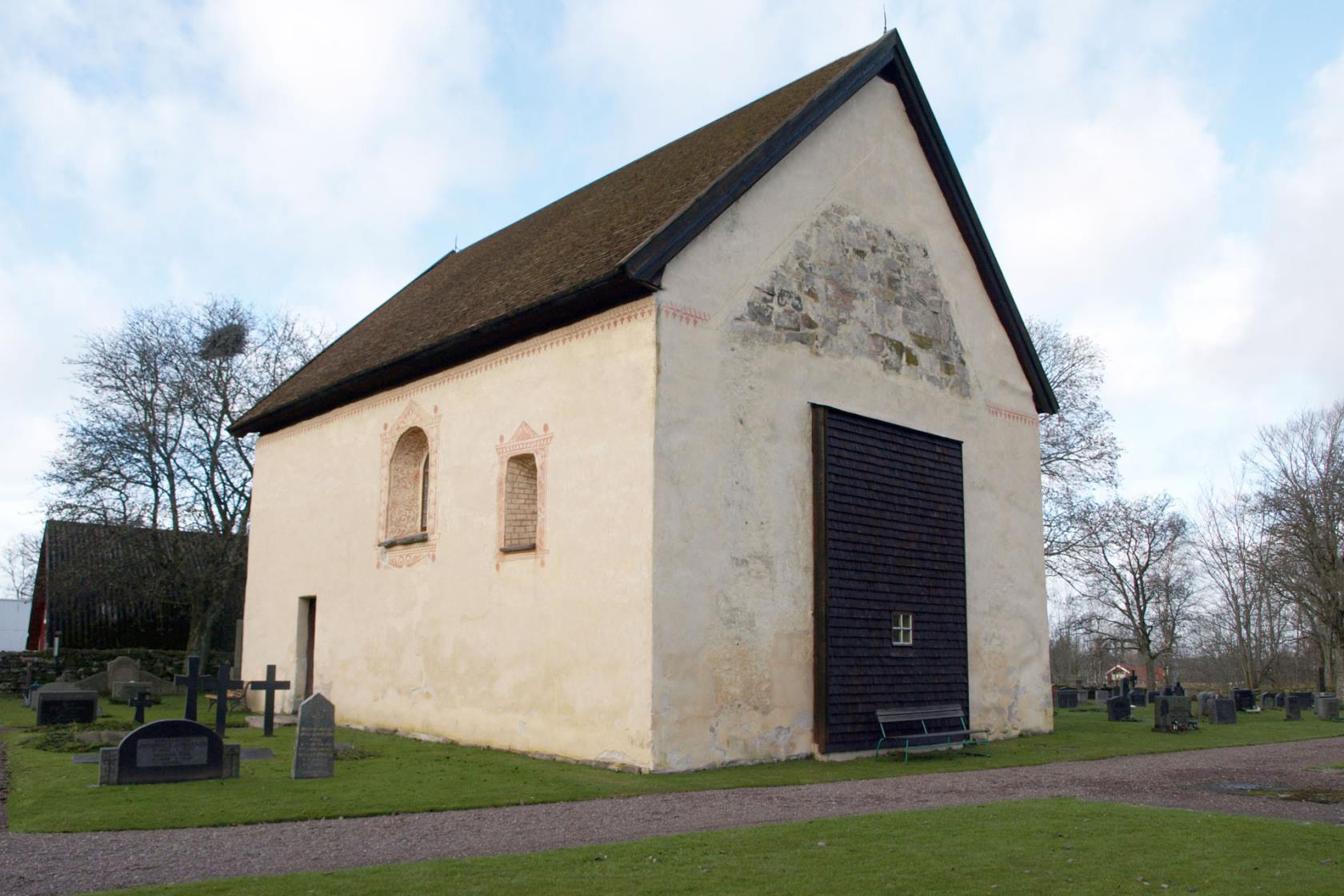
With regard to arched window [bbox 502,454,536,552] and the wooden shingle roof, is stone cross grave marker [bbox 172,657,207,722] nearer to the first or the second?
arched window [bbox 502,454,536,552]

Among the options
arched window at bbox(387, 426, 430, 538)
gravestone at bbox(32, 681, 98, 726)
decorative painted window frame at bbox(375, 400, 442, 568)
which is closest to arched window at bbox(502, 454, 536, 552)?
decorative painted window frame at bbox(375, 400, 442, 568)

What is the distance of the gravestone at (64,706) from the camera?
1928 cm

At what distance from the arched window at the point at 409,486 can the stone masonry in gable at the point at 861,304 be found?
293 inches

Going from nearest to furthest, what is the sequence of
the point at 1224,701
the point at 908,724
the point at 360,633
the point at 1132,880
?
1. the point at 1132,880
2. the point at 908,724
3. the point at 360,633
4. the point at 1224,701

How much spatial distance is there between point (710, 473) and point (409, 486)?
7.76m

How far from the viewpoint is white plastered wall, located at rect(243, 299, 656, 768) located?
13953mm

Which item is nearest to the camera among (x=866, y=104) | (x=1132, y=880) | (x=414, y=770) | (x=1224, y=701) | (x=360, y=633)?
(x=1132, y=880)

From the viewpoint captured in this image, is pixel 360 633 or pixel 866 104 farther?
pixel 360 633

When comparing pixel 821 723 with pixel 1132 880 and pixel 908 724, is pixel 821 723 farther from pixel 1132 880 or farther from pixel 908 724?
pixel 1132 880

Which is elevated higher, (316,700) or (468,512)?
(468,512)

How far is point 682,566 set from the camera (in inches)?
544

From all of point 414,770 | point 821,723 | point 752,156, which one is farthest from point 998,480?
point 414,770

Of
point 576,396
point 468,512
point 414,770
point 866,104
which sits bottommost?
point 414,770

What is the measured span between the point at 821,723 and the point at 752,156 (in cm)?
832
